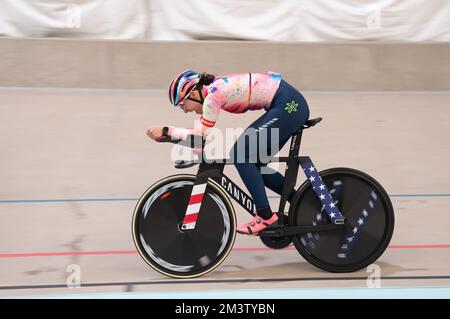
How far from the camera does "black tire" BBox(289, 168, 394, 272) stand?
4.65 metres

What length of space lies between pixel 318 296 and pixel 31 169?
373 cm

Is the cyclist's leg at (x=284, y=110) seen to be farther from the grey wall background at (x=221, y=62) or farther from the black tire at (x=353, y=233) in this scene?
the grey wall background at (x=221, y=62)

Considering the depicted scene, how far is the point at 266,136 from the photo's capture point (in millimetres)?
4570

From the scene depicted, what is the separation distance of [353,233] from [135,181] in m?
2.74

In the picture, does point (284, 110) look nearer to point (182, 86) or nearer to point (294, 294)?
point (182, 86)

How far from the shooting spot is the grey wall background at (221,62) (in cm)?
981

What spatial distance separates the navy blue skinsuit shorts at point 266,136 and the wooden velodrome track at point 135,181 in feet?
1.81

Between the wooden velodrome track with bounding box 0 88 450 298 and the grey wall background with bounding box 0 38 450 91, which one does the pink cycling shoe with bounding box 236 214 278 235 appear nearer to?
the wooden velodrome track with bounding box 0 88 450 298

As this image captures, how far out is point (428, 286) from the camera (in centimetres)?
446

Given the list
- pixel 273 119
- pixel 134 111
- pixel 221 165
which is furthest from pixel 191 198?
pixel 134 111

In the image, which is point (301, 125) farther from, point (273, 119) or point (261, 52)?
point (261, 52)

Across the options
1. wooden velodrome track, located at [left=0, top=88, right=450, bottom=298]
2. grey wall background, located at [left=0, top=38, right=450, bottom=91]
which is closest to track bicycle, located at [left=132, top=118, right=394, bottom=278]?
wooden velodrome track, located at [left=0, top=88, right=450, bottom=298]

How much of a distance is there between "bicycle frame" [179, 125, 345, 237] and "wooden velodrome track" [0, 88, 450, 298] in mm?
291

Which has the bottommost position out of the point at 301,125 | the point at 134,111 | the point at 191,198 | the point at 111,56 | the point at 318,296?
the point at 318,296
